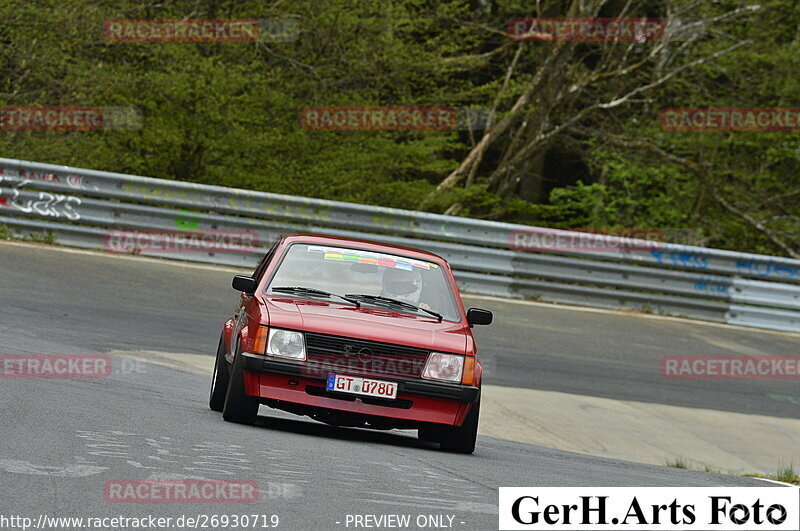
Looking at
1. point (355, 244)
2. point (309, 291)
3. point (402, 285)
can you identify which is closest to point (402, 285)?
point (402, 285)

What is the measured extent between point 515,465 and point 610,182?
2153cm

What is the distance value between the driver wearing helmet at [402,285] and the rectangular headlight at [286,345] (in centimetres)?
114

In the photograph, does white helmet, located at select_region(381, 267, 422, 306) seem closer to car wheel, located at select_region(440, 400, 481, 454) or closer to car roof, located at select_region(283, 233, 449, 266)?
car roof, located at select_region(283, 233, 449, 266)

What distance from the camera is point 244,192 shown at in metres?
17.7

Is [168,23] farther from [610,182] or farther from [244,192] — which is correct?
[610,182]

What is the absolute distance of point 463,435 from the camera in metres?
8.44

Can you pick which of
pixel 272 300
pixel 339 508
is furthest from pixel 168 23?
pixel 339 508

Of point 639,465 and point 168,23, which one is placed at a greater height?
point 168,23

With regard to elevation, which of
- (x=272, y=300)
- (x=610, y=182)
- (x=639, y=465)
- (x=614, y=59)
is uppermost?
(x=614, y=59)

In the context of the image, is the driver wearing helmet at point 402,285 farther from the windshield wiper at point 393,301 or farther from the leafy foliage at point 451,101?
the leafy foliage at point 451,101
